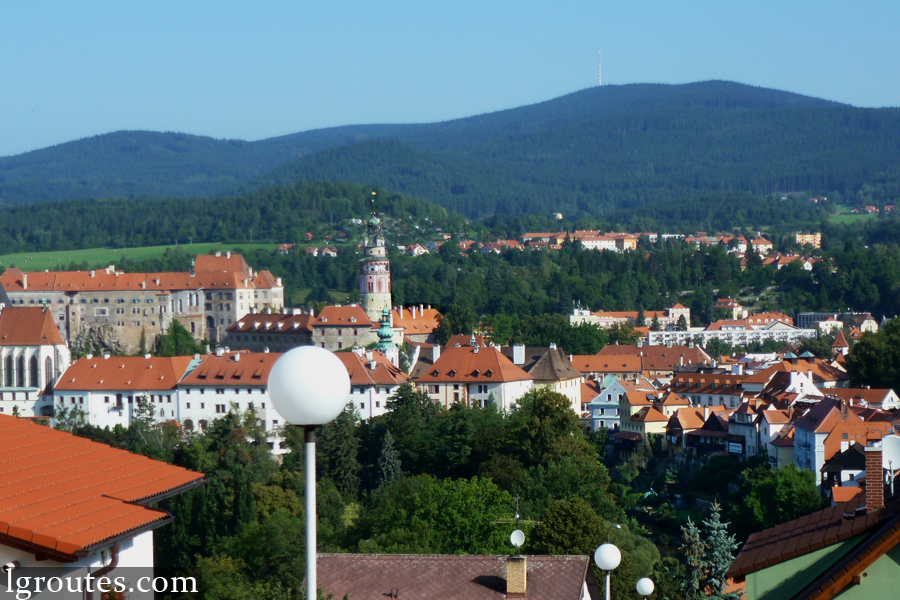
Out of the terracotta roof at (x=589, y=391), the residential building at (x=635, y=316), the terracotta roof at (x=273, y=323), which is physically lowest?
the terracotta roof at (x=589, y=391)

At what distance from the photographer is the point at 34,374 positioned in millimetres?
73375

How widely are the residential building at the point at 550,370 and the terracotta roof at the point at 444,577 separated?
1924 inches

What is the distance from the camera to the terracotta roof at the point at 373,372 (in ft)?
201

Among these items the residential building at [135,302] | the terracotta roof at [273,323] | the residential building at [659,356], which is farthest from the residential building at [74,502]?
the residential building at [135,302]

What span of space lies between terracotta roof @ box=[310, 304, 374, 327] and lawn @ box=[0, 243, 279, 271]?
61.0 metres

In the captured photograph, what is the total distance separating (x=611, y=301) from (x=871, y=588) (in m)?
122

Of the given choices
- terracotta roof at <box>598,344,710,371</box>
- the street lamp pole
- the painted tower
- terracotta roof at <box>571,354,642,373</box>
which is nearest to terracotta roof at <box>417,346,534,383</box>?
terracotta roof at <box>571,354,642,373</box>

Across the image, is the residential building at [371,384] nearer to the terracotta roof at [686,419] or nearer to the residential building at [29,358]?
the terracotta roof at [686,419]

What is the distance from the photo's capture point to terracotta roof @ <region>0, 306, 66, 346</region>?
7422 centimetres

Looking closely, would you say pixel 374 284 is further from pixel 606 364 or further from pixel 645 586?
pixel 645 586

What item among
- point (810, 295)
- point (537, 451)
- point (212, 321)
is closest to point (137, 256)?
point (212, 321)

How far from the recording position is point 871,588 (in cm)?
724

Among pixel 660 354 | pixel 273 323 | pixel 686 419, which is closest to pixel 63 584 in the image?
pixel 686 419

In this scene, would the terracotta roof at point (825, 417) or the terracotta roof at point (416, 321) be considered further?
the terracotta roof at point (416, 321)
